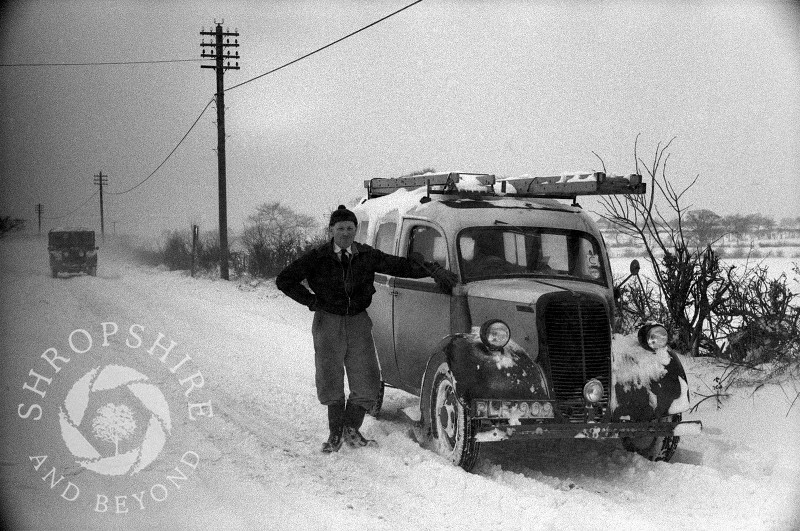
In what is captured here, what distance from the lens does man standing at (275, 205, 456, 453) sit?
19.2 ft

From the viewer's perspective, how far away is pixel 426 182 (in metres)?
7.38

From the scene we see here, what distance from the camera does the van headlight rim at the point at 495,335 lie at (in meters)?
5.33

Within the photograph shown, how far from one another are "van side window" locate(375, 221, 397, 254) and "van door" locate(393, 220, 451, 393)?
257 mm

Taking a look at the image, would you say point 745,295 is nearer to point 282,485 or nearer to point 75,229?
point 282,485

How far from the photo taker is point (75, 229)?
28500 mm

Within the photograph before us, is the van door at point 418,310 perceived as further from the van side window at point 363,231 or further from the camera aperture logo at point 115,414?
the camera aperture logo at point 115,414

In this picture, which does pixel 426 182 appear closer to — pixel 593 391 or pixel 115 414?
pixel 593 391

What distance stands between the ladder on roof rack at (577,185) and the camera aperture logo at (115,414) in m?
3.72

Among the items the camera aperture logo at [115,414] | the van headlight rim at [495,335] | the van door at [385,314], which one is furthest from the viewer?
the van door at [385,314]

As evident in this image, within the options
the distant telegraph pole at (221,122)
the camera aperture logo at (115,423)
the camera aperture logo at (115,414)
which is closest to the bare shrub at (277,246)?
the distant telegraph pole at (221,122)

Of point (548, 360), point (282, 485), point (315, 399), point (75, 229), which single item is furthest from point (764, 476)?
point (75, 229)

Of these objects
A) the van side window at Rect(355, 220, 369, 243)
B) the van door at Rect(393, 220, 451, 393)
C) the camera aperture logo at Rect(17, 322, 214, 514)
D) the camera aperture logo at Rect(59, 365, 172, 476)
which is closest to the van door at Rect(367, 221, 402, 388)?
the van door at Rect(393, 220, 451, 393)

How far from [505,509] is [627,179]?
3.09m

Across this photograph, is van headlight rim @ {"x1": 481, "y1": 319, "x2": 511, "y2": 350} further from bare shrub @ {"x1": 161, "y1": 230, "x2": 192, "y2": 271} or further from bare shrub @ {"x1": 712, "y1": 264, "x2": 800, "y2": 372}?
bare shrub @ {"x1": 161, "y1": 230, "x2": 192, "y2": 271}
